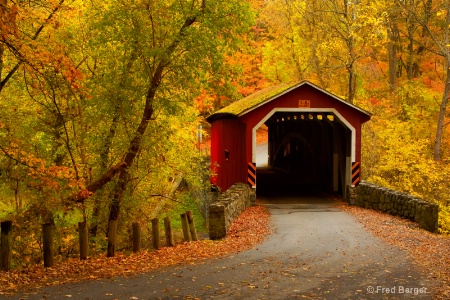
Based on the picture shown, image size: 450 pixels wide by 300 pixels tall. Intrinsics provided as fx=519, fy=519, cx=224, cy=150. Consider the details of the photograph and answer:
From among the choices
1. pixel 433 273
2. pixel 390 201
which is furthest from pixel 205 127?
pixel 433 273

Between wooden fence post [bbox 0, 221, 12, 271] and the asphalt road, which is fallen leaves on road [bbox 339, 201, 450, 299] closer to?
the asphalt road

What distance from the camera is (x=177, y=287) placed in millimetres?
7188

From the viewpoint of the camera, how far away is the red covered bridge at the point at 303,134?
1695 cm

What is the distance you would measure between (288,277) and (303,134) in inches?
609

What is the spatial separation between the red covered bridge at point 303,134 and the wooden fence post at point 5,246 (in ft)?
25.6

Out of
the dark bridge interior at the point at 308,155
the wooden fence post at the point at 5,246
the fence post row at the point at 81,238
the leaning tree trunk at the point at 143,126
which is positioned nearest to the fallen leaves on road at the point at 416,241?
the dark bridge interior at the point at 308,155

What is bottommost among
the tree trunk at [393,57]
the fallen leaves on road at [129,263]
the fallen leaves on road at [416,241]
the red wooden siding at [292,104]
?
the fallen leaves on road at [129,263]

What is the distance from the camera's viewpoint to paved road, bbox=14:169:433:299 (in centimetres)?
679

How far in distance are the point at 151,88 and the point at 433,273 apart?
20.9 feet

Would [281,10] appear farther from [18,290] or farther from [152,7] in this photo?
[18,290]

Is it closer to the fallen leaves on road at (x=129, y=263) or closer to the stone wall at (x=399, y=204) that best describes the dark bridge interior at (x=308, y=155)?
the stone wall at (x=399, y=204)

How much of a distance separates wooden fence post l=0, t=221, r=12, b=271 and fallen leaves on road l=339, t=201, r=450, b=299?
653 cm

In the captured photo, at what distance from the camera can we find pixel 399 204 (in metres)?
14.5

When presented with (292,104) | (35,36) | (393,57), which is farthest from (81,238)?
(393,57)
